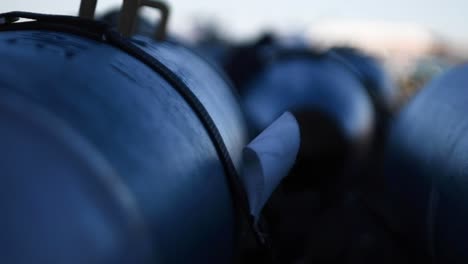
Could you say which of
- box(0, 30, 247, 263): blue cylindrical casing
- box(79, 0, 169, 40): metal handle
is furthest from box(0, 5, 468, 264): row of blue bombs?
box(79, 0, 169, 40): metal handle

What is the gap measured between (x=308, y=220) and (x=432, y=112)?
2340 millimetres

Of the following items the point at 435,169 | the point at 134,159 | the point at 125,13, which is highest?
the point at 125,13

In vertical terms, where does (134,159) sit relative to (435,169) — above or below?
above

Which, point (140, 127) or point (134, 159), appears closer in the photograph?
point (134, 159)

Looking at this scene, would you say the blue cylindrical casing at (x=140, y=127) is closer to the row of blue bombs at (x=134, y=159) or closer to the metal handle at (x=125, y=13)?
the row of blue bombs at (x=134, y=159)

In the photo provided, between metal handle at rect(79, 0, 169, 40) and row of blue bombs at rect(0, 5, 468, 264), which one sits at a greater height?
metal handle at rect(79, 0, 169, 40)

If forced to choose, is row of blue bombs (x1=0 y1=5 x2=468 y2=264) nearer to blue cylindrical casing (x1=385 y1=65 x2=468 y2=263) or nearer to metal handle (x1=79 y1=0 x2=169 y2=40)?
blue cylindrical casing (x1=385 y1=65 x2=468 y2=263)

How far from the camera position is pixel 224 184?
6.78 ft

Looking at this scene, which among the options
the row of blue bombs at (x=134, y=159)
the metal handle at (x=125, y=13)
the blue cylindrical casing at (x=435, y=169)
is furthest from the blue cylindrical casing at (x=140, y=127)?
the blue cylindrical casing at (x=435, y=169)

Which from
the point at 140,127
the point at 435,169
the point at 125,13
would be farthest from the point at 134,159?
the point at 435,169

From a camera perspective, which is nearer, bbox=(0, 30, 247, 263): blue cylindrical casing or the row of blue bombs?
the row of blue bombs

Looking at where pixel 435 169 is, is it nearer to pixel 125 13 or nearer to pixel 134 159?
pixel 125 13

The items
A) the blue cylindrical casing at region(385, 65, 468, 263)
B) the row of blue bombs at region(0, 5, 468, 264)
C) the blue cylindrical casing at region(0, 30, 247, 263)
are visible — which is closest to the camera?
the row of blue bombs at region(0, 5, 468, 264)

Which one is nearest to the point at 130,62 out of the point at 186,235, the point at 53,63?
the point at 53,63
